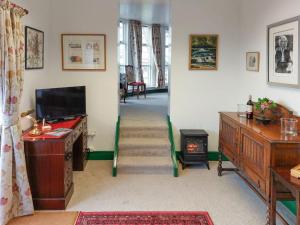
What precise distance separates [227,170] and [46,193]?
8.68 ft

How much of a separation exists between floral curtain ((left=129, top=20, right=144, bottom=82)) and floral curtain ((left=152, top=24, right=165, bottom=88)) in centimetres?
57

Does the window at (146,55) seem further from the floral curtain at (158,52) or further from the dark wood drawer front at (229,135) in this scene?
the dark wood drawer front at (229,135)

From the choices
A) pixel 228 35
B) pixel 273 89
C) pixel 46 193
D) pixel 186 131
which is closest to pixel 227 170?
pixel 186 131

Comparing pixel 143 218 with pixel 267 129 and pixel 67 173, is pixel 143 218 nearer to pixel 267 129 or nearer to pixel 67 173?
pixel 67 173

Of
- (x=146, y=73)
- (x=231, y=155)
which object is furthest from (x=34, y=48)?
(x=146, y=73)

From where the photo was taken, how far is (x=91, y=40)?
18.7ft

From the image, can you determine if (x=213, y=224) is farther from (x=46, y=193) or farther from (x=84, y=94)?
(x=84, y=94)

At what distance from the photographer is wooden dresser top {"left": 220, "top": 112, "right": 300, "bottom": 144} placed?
10.3 feet

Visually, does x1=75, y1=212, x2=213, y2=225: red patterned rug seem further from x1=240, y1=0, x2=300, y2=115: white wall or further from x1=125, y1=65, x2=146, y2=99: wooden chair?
x1=125, y1=65, x2=146, y2=99: wooden chair

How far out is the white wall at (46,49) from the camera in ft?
14.4

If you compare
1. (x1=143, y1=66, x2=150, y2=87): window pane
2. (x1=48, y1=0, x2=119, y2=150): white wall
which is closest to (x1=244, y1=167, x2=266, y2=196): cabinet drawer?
(x1=48, y1=0, x2=119, y2=150): white wall

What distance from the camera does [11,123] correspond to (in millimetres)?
3508

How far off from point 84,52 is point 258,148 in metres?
3.45

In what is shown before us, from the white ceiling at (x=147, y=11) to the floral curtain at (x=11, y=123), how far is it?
361 cm
